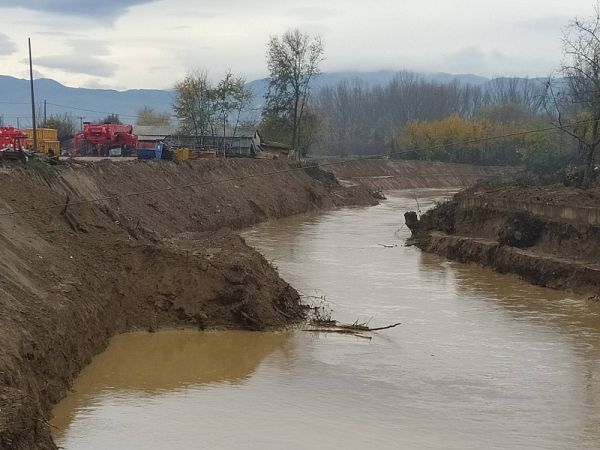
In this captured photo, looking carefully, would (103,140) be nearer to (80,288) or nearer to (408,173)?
(80,288)

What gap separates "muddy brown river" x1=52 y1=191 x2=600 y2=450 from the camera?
13.0 meters

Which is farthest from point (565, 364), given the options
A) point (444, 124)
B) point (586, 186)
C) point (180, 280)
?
point (444, 124)

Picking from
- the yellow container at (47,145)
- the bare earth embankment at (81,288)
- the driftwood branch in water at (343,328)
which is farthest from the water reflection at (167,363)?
the yellow container at (47,145)

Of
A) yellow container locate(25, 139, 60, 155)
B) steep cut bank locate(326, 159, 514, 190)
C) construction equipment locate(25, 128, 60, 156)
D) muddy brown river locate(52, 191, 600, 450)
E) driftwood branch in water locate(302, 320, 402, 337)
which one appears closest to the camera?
muddy brown river locate(52, 191, 600, 450)

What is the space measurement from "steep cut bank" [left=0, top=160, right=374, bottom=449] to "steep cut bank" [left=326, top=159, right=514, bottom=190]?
5589 centimetres

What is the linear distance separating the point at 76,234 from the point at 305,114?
210 ft

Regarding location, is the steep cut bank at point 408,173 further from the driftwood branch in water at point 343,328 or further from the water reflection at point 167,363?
the water reflection at point 167,363

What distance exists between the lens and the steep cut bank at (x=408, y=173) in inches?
3327

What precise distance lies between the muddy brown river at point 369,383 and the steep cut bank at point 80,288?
648 mm

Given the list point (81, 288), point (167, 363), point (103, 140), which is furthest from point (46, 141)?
point (167, 363)

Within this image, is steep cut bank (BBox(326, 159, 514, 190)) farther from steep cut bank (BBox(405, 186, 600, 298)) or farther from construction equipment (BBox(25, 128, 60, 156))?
steep cut bank (BBox(405, 186, 600, 298))

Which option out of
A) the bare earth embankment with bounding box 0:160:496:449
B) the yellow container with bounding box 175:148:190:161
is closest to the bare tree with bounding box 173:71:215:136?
the yellow container with bounding box 175:148:190:161

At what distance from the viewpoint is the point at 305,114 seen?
274ft

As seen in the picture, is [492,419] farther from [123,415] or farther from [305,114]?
[305,114]
